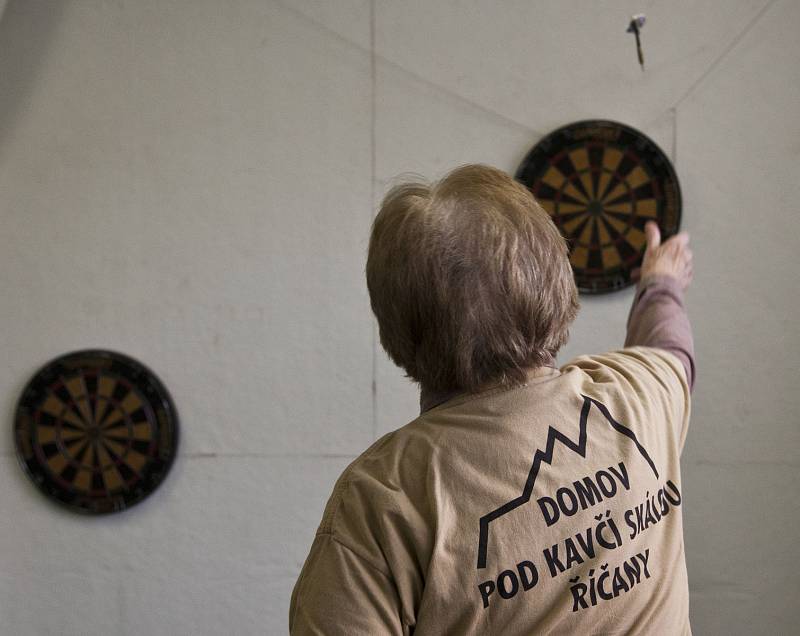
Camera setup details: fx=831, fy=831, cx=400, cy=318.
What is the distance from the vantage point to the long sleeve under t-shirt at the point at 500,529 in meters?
1.22

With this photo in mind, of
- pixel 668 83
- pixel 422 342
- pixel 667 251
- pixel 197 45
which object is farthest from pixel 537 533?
pixel 197 45

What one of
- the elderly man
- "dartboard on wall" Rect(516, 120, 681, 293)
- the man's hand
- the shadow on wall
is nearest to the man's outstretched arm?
the man's hand

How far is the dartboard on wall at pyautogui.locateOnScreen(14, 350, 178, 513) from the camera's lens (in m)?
3.02

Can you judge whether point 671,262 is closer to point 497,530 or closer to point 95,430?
point 497,530

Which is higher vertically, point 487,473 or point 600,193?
point 600,193

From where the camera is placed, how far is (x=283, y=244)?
2996mm

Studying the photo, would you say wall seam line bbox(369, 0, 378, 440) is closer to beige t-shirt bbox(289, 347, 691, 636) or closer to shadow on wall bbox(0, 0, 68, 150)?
shadow on wall bbox(0, 0, 68, 150)

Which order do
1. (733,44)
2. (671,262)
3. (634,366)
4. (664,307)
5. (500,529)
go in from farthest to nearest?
(733,44)
(671,262)
(664,307)
(634,366)
(500,529)

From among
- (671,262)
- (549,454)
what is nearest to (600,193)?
(671,262)

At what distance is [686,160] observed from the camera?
113 inches

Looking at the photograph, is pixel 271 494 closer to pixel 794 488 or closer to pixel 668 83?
pixel 794 488

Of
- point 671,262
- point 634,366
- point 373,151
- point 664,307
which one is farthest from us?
point 373,151

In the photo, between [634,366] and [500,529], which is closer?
[500,529]

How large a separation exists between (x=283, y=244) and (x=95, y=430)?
0.97 m
